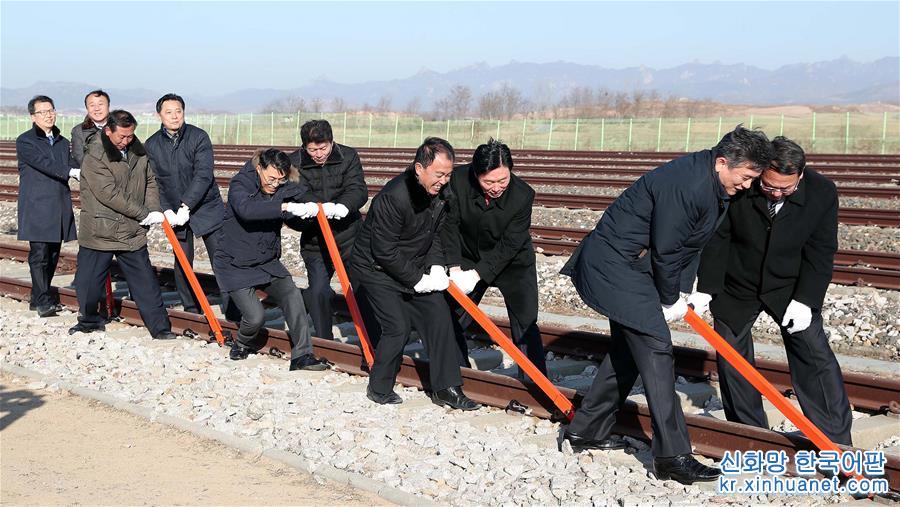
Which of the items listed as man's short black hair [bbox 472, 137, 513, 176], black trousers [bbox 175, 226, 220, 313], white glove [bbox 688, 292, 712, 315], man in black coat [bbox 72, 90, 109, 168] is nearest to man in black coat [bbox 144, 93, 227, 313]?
black trousers [bbox 175, 226, 220, 313]

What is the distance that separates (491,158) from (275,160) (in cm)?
204

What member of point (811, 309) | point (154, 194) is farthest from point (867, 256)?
point (154, 194)

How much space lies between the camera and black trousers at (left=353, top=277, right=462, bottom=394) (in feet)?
23.4

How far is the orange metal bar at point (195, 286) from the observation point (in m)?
9.23

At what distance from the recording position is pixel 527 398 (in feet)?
23.4

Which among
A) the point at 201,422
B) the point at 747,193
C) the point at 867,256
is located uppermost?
the point at 747,193

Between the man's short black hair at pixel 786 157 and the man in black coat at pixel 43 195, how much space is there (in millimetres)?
6898

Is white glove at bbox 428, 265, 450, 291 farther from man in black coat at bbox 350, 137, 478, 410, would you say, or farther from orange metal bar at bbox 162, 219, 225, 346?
orange metal bar at bbox 162, 219, 225, 346

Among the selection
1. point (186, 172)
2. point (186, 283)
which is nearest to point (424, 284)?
point (186, 172)

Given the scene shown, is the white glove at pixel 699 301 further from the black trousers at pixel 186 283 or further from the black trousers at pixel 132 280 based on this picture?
the black trousers at pixel 186 283

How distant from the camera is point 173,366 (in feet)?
27.6

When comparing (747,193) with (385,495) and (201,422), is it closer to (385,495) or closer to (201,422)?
(385,495)

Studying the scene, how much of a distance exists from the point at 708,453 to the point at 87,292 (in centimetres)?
573

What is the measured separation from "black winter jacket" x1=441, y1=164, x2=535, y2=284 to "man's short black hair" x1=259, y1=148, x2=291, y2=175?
1.39 m
